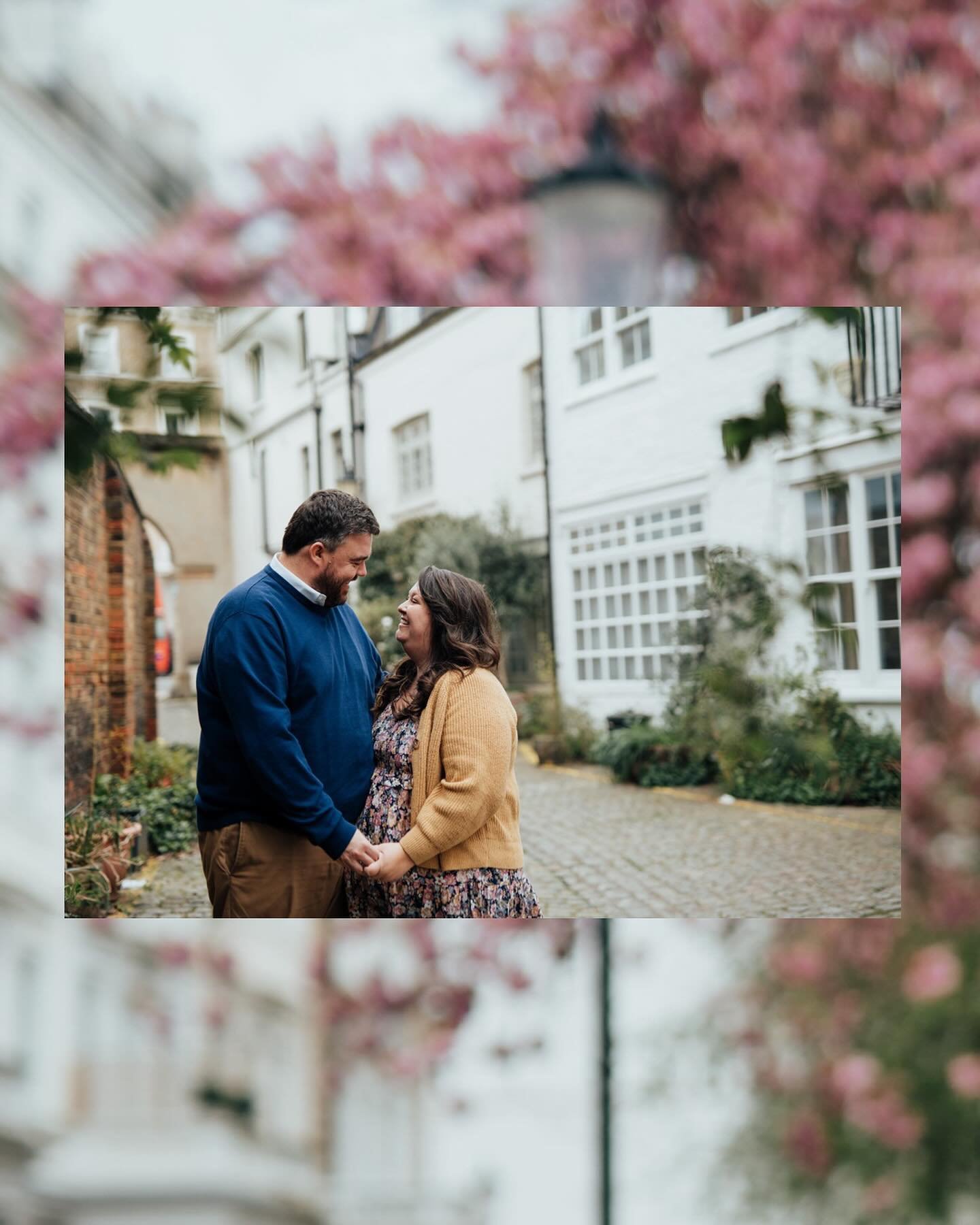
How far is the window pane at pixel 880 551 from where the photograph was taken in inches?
134

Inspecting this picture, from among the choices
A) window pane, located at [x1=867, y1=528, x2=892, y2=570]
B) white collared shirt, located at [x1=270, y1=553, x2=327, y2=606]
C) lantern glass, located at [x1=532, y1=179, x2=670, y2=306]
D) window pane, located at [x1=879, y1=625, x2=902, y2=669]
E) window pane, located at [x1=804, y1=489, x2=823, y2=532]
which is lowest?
window pane, located at [x1=879, y1=625, x2=902, y2=669]

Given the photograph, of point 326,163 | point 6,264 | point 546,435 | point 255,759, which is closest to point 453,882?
point 255,759

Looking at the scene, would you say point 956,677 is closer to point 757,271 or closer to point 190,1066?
point 757,271

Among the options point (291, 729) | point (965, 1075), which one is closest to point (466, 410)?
point (291, 729)

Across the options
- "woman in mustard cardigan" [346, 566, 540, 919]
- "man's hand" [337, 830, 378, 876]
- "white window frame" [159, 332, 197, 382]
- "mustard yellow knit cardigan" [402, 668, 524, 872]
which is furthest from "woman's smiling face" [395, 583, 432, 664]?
"white window frame" [159, 332, 197, 382]

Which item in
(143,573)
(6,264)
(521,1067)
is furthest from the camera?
(6,264)

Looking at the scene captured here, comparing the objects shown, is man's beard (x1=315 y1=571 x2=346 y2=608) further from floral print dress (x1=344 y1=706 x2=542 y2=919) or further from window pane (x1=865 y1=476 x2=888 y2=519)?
window pane (x1=865 y1=476 x2=888 y2=519)

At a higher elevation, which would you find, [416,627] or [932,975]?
[416,627]

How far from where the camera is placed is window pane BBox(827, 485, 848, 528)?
337 centimetres

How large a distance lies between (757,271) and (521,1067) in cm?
353

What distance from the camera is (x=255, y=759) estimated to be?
2.66 m

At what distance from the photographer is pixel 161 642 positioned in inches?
128

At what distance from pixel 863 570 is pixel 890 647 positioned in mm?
236

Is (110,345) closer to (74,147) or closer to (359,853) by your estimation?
(359,853)
